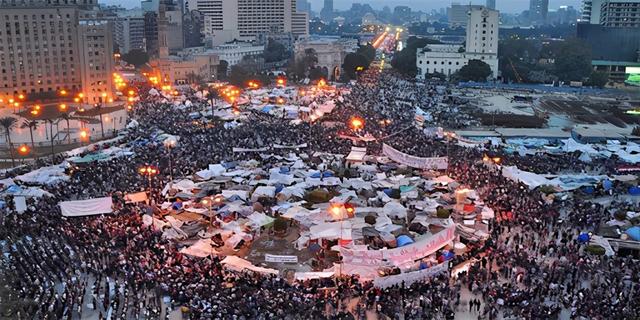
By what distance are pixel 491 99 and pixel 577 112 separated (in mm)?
8176

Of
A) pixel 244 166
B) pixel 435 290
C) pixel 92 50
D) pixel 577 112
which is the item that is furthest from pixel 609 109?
pixel 92 50

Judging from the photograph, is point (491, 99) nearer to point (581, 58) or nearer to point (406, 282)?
point (581, 58)

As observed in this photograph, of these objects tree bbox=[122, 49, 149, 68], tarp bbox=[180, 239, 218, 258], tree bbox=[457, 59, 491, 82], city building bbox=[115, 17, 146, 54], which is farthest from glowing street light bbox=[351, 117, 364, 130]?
city building bbox=[115, 17, 146, 54]

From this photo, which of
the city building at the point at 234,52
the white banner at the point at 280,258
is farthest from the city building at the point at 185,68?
the white banner at the point at 280,258

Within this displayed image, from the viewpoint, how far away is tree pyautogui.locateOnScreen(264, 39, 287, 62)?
8769 centimetres

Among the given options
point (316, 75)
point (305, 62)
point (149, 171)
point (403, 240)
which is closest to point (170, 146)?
point (149, 171)

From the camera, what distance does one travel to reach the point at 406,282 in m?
17.4

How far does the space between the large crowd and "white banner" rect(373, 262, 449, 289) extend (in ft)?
0.68

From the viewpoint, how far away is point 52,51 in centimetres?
5669

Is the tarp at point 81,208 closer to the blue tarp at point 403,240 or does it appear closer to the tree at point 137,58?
the blue tarp at point 403,240

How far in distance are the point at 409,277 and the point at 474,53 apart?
56.0m

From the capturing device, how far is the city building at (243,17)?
108756 mm

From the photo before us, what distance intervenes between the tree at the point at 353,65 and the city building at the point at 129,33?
→ 133 ft

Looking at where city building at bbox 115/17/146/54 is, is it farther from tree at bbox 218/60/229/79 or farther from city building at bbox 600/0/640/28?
city building at bbox 600/0/640/28
